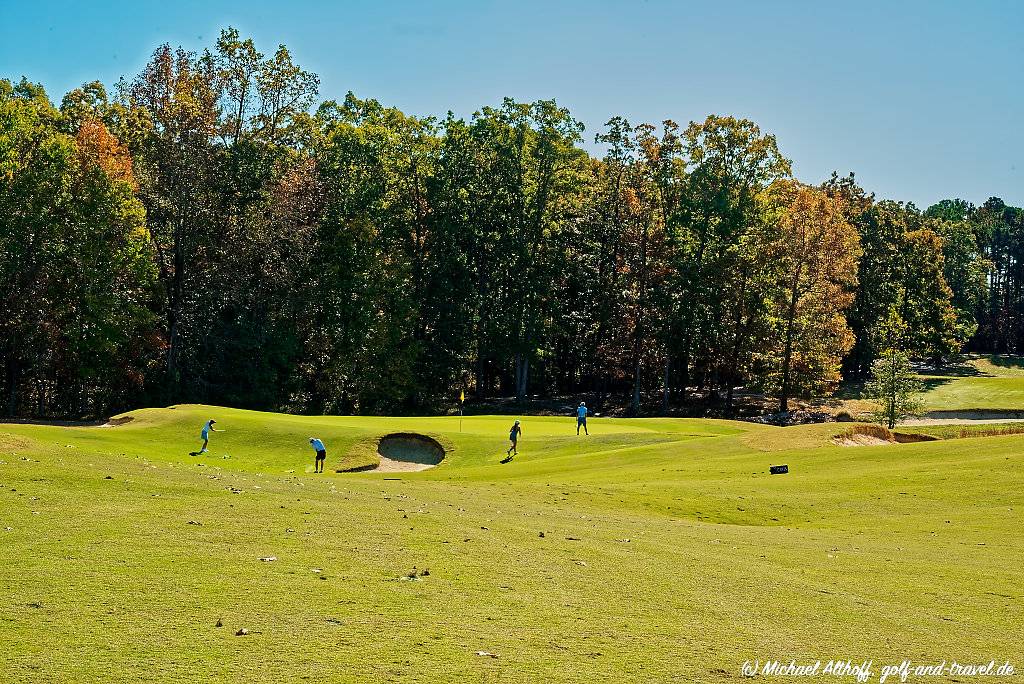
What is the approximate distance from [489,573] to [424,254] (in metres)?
65.1

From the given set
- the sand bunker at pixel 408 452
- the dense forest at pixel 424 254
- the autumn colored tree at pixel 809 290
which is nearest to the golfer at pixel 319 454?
the sand bunker at pixel 408 452

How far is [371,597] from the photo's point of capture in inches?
442

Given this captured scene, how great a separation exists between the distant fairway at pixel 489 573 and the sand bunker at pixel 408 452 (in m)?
11.7

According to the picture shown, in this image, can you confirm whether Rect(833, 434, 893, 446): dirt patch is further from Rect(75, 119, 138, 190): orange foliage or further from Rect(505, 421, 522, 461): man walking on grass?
Rect(75, 119, 138, 190): orange foliage

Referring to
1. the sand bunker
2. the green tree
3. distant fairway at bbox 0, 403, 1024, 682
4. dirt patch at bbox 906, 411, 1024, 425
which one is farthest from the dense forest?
distant fairway at bbox 0, 403, 1024, 682

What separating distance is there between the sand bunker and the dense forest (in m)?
28.8

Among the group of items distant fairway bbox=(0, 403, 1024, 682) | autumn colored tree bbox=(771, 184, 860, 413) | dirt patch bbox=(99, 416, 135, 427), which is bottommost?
distant fairway bbox=(0, 403, 1024, 682)

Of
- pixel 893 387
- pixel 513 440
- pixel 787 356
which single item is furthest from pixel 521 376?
pixel 513 440

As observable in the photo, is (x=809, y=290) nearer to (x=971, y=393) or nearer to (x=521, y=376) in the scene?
(x=971, y=393)

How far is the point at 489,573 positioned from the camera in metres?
12.9

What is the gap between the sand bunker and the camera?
38781 millimetres

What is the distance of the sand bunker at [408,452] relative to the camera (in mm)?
38781

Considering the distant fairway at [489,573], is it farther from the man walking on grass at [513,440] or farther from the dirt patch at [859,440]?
the man walking on grass at [513,440]

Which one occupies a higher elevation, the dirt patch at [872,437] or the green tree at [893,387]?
the green tree at [893,387]
